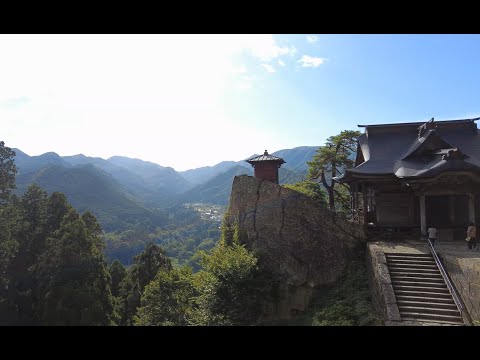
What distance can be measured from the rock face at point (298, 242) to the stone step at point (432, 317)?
4.87 metres

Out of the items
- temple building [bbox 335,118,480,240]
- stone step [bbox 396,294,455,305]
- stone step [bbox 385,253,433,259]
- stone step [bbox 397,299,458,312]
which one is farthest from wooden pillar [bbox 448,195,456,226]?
stone step [bbox 397,299,458,312]

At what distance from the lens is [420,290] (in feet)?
Answer: 41.6

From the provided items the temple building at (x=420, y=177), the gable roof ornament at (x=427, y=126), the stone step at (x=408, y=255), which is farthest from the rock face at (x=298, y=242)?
the gable roof ornament at (x=427, y=126)

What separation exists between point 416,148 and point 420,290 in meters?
9.06

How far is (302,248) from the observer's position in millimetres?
17266

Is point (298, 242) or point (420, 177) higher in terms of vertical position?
point (420, 177)

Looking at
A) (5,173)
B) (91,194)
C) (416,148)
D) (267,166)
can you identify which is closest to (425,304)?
(416,148)

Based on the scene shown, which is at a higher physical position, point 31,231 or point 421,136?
point 421,136

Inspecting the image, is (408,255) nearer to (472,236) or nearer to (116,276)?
(472,236)

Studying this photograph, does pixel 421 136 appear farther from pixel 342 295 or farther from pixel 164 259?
pixel 164 259

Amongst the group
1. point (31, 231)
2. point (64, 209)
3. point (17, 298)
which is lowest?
point (17, 298)
